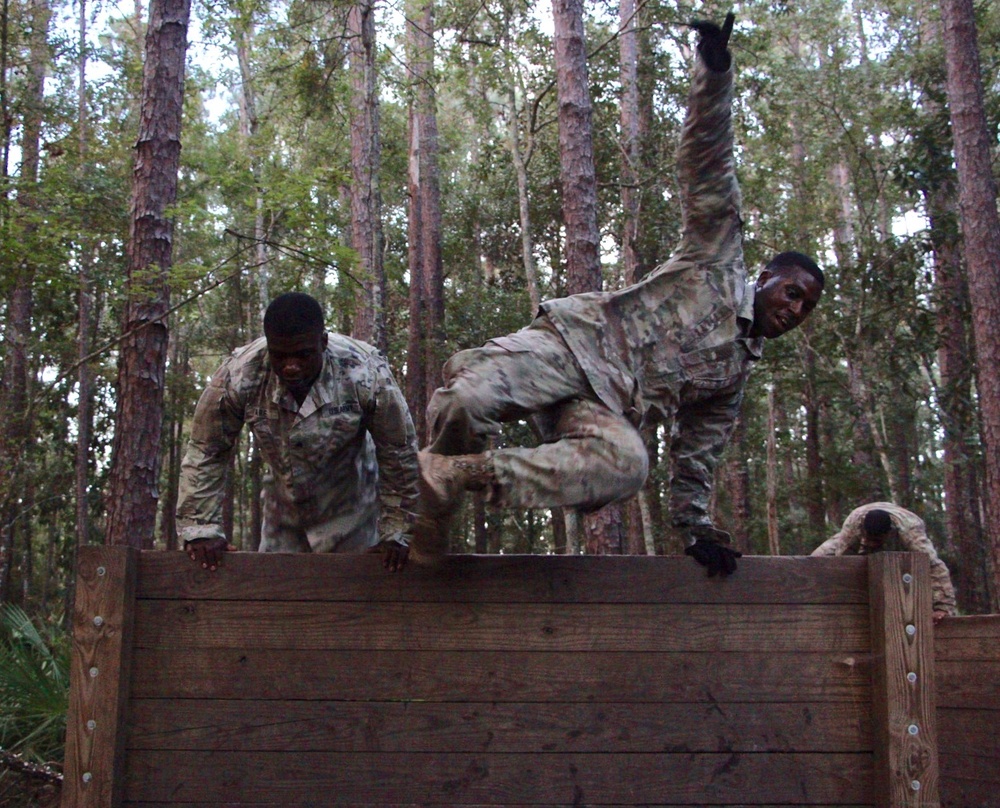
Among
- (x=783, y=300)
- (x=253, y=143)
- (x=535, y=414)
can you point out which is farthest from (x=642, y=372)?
(x=253, y=143)

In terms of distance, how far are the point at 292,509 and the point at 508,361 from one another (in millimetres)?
1736

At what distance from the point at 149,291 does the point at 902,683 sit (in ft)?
18.8

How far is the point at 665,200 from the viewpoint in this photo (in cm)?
1797

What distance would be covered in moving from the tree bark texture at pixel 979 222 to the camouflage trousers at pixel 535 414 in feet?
25.9

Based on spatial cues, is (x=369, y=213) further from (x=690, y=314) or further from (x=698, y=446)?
(x=690, y=314)

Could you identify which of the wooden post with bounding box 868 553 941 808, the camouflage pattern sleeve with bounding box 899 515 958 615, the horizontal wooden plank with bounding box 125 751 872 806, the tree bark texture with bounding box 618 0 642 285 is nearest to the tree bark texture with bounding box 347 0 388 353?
the tree bark texture with bounding box 618 0 642 285

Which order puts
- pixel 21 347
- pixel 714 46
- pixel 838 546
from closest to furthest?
pixel 714 46 < pixel 838 546 < pixel 21 347

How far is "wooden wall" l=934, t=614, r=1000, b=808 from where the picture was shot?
568 cm

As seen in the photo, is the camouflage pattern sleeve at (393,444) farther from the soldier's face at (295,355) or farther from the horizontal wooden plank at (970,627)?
the horizontal wooden plank at (970,627)

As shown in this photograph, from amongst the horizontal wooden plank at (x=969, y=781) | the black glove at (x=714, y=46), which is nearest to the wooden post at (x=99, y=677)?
the black glove at (x=714, y=46)

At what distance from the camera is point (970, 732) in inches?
228

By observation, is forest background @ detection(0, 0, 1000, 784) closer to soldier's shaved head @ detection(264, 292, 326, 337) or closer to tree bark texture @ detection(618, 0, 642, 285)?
tree bark texture @ detection(618, 0, 642, 285)

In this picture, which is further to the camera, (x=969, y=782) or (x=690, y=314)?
(x=969, y=782)

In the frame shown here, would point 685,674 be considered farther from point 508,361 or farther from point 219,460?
point 219,460
